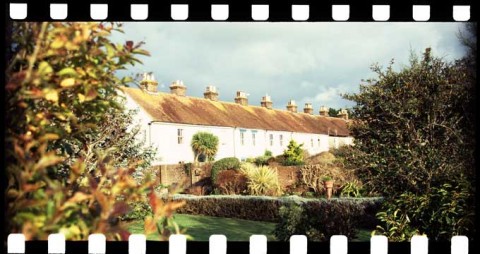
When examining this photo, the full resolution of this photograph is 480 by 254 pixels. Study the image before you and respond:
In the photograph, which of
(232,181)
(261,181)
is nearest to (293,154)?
(261,181)

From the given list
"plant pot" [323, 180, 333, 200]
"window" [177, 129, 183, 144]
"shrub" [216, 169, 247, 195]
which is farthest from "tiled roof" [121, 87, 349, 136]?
"plant pot" [323, 180, 333, 200]

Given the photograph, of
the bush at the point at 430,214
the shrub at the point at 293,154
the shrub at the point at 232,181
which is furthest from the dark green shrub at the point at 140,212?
the shrub at the point at 293,154

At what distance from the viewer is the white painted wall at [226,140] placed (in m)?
20.8

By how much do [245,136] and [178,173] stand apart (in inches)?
361

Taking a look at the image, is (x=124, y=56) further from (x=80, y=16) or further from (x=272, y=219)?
(x=272, y=219)

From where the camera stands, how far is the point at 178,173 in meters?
17.7

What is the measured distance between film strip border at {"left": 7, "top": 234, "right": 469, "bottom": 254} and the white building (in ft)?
43.2

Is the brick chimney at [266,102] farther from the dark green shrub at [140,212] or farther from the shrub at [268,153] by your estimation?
the dark green shrub at [140,212]

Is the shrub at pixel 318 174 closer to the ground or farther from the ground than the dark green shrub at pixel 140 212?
farther from the ground

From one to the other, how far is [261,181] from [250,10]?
13330 mm

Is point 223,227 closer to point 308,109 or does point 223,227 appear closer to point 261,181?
point 261,181

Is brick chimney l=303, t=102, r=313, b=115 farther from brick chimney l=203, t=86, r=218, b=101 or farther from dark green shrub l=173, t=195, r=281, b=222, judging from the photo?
dark green shrub l=173, t=195, r=281, b=222

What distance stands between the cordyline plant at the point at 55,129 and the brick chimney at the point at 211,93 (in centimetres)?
2297


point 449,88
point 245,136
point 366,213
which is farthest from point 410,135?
point 245,136
